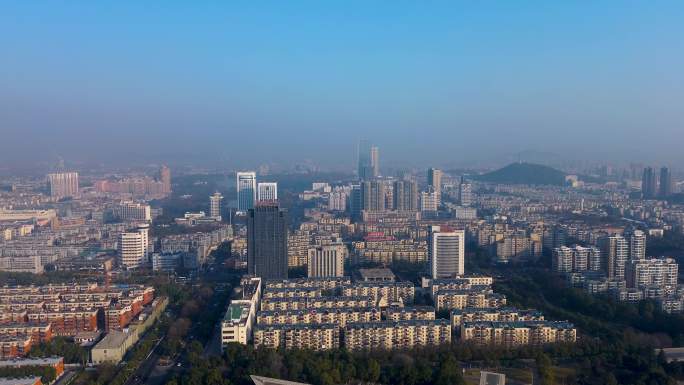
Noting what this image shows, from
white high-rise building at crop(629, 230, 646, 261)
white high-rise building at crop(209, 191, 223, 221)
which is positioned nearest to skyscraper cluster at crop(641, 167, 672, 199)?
white high-rise building at crop(629, 230, 646, 261)

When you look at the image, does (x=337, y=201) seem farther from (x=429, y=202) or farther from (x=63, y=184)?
(x=63, y=184)

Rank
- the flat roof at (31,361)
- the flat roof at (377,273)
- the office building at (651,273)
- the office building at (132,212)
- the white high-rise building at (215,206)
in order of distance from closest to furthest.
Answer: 1. the flat roof at (31,361)
2. the office building at (651,273)
3. the flat roof at (377,273)
4. the office building at (132,212)
5. the white high-rise building at (215,206)

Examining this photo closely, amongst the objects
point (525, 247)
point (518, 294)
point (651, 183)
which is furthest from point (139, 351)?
point (651, 183)

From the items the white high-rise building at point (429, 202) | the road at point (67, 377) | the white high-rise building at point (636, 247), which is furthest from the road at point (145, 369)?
the white high-rise building at point (429, 202)

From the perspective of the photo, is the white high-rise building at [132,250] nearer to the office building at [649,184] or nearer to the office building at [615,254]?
the office building at [615,254]

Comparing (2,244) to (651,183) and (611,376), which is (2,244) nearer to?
(611,376)

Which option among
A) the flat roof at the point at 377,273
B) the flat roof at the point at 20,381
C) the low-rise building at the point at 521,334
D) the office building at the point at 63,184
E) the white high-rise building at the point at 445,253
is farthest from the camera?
the office building at the point at 63,184

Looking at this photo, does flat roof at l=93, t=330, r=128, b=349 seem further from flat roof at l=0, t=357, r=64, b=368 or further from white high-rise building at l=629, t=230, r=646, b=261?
white high-rise building at l=629, t=230, r=646, b=261

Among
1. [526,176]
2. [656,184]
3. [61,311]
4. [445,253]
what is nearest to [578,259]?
[445,253]
